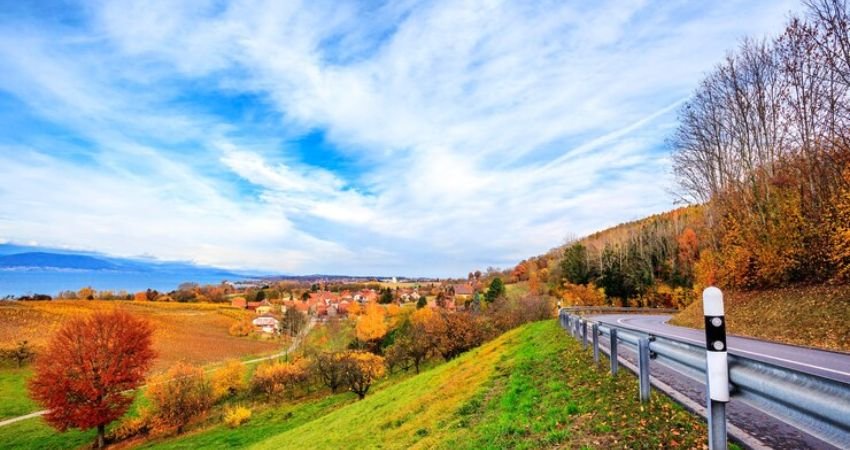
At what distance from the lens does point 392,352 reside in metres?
54.8

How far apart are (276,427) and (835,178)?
37.6 meters

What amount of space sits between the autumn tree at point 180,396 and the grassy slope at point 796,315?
3868cm

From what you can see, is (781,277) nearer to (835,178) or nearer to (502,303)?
(835,178)

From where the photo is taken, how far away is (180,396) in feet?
119

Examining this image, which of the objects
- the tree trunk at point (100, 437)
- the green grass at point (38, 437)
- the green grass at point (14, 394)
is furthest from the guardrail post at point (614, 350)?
the green grass at point (14, 394)

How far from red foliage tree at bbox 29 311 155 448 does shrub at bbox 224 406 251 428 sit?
308 inches

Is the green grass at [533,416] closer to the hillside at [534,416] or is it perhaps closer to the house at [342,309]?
the hillside at [534,416]

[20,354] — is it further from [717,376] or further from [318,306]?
[318,306]

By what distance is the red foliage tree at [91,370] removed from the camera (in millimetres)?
31969

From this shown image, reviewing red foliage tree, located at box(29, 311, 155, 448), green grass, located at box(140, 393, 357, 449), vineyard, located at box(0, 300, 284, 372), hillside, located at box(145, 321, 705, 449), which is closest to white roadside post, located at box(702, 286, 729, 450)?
hillside, located at box(145, 321, 705, 449)

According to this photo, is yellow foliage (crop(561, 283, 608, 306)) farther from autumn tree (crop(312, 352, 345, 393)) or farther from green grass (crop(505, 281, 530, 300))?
autumn tree (crop(312, 352, 345, 393))

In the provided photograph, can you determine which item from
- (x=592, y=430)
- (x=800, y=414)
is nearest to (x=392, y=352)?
(x=592, y=430)

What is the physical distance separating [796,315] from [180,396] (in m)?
41.9

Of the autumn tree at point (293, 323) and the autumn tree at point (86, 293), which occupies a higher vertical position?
the autumn tree at point (86, 293)
